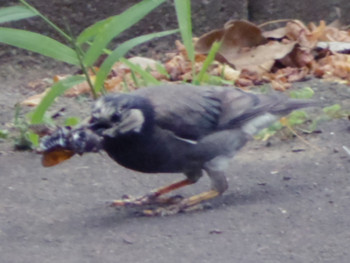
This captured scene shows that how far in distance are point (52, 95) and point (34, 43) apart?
0.31 metres

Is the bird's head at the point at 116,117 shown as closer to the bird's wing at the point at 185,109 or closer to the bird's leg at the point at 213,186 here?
the bird's wing at the point at 185,109

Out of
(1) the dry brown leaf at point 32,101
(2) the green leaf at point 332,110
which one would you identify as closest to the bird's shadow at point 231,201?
(2) the green leaf at point 332,110

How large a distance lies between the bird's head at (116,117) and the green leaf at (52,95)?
0.87 m

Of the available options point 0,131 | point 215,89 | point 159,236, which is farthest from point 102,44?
point 159,236

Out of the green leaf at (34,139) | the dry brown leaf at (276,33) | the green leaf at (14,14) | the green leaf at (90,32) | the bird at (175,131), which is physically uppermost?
the green leaf at (14,14)

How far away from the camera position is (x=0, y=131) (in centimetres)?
565

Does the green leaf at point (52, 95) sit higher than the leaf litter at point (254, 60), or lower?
higher

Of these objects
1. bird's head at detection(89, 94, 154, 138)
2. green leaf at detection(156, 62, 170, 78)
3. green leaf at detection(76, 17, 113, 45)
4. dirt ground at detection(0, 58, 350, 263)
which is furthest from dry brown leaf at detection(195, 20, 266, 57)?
bird's head at detection(89, 94, 154, 138)

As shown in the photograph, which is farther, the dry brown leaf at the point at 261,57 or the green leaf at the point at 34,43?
the dry brown leaf at the point at 261,57

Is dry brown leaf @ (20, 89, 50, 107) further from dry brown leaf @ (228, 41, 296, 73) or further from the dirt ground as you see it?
dry brown leaf @ (228, 41, 296, 73)

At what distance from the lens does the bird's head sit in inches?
158

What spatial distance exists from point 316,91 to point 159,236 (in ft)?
8.43

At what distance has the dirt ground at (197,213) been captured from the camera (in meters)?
3.67

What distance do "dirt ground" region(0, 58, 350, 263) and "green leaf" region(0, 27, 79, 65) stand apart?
68 centimetres
